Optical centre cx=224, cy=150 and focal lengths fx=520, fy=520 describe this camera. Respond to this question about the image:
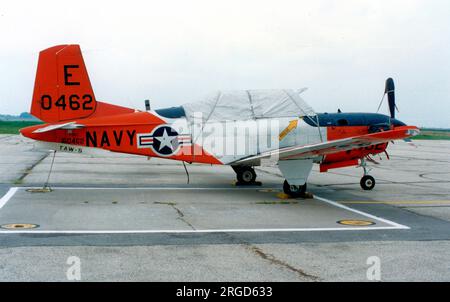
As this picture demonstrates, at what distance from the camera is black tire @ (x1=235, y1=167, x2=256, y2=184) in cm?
1549

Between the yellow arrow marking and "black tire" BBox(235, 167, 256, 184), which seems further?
"black tire" BBox(235, 167, 256, 184)

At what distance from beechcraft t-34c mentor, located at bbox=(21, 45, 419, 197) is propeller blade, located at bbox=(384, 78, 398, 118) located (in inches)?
98.3

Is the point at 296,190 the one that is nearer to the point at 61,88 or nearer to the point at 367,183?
the point at 367,183

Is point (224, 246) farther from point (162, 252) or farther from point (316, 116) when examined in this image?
point (316, 116)

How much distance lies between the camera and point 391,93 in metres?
15.6

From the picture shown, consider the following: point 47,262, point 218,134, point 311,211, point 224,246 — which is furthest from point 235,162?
point 47,262

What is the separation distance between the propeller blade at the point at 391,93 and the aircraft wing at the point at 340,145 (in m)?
3.69

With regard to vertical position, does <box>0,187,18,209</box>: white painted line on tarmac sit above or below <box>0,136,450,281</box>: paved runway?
above

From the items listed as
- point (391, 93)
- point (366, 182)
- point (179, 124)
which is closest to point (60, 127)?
point (179, 124)

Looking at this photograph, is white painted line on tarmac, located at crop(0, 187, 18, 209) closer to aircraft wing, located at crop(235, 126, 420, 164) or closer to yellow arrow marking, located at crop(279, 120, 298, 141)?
aircraft wing, located at crop(235, 126, 420, 164)

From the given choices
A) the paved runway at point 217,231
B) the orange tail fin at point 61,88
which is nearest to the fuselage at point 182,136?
the orange tail fin at point 61,88

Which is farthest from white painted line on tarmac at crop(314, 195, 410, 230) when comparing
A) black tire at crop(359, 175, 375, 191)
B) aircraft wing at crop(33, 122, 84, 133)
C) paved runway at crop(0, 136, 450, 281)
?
aircraft wing at crop(33, 122, 84, 133)

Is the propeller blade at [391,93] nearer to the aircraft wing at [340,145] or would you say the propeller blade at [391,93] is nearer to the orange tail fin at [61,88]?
the aircraft wing at [340,145]

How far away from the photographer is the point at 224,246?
24.5ft
